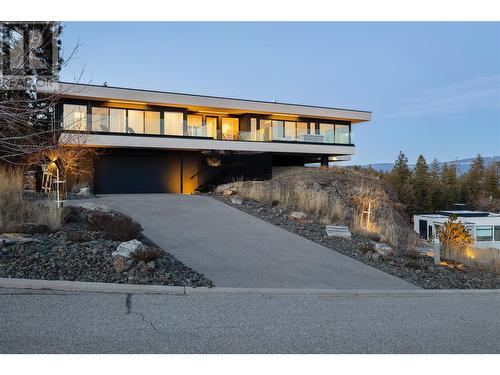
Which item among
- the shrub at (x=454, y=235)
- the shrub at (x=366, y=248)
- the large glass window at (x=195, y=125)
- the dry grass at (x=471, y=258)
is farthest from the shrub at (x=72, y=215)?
the large glass window at (x=195, y=125)

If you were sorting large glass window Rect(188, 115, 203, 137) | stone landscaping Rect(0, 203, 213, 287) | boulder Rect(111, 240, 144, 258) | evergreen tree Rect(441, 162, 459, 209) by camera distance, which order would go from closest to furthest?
1. stone landscaping Rect(0, 203, 213, 287)
2. boulder Rect(111, 240, 144, 258)
3. large glass window Rect(188, 115, 203, 137)
4. evergreen tree Rect(441, 162, 459, 209)

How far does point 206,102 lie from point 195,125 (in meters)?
1.63

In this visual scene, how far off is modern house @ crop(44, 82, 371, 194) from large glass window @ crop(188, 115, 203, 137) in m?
0.07

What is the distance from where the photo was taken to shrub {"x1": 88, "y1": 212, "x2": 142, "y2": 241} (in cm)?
916

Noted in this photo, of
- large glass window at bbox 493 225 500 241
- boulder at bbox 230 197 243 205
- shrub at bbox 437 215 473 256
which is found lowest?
large glass window at bbox 493 225 500 241

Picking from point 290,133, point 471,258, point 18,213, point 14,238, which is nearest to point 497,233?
point 290,133

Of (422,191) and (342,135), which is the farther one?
(422,191)

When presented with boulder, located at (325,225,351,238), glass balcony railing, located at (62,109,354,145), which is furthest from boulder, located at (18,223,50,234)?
glass balcony railing, located at (62,109,354,145)

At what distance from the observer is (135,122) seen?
23969 millimetres

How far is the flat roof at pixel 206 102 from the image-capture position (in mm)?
22750

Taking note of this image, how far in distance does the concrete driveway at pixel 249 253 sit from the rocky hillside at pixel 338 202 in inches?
102

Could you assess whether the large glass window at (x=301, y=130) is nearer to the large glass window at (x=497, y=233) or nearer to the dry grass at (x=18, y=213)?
the dry grass at (x=18, y=213)

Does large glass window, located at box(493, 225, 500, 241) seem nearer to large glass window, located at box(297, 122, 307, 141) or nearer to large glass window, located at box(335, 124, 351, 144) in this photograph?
large glass window, located at box(335, 124, 351, 144)

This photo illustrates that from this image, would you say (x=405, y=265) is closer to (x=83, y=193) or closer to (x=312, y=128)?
(x=83, y=193)
